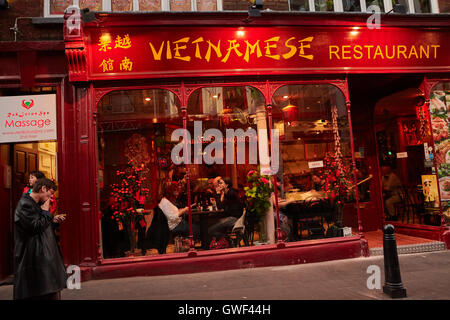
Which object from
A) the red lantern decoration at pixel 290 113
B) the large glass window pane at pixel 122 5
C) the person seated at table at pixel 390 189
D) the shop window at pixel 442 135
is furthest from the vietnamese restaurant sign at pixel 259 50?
the person seated at table at pixel 390 189

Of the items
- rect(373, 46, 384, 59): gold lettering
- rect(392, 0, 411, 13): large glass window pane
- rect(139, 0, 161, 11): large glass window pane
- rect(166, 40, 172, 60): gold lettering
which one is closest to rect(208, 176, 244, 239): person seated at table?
rect(166, 40, 172, 60): gold lettering

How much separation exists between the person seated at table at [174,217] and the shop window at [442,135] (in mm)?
5974

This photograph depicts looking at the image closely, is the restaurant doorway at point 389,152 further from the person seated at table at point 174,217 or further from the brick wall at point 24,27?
the brick wall at point 24,27

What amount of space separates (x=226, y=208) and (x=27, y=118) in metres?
4.78

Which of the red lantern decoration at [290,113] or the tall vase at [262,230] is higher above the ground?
the red lantern decoration at [290,113]

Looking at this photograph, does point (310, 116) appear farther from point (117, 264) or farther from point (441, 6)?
point (117, 264)

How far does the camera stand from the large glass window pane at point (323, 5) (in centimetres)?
864

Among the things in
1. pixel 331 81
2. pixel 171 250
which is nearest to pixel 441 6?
pixel 331 81

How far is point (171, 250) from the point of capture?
7.53 m

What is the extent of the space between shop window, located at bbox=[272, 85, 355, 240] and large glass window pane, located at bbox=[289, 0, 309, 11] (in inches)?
76.6

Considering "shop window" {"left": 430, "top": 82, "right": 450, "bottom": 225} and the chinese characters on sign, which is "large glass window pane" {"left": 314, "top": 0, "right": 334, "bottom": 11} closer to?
"shop window" {"left": 430, "top": 82, "right": 450, "bottom": 225}

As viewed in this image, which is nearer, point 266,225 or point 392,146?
point 266,225

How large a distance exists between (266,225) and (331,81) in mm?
3702

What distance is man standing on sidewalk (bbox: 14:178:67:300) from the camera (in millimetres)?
4043
